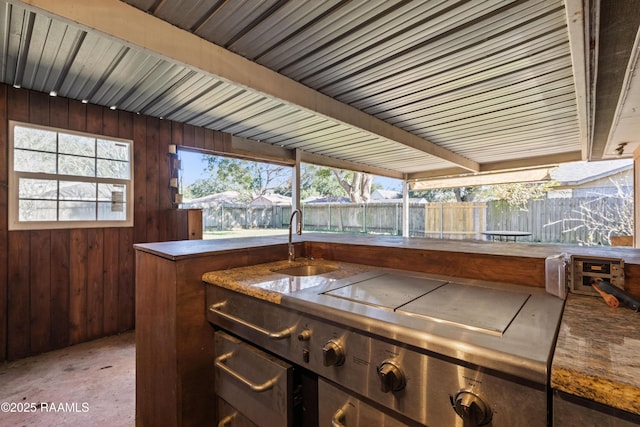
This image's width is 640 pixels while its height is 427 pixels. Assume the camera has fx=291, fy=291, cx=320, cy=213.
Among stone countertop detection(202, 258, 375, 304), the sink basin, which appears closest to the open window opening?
the sink basin

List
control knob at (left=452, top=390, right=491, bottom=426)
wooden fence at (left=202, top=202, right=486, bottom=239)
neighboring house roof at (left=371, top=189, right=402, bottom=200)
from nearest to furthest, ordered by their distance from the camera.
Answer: control knob at (left=452, top=390, right=491, bottom=426) < wooden fence at (left=202, top=202, right=486, bottom=239) < neighboring house roof at (left=371, top=189, right=402, bottom=200)

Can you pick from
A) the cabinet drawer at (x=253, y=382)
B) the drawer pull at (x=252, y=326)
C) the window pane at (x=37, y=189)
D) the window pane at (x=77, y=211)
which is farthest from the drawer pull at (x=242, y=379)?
the window pane at (x=37, y=189)

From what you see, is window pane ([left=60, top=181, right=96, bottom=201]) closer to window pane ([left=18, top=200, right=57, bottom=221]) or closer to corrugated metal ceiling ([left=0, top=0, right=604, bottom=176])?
window pane ([left=18, top=200, right=57, bottom=221])

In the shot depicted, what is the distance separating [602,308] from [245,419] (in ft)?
4.58

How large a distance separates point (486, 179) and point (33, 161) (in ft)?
23.6

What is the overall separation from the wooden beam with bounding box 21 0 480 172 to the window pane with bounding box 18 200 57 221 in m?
2.06

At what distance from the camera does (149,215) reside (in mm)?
3252

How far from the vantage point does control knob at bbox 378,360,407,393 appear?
0.77 meters

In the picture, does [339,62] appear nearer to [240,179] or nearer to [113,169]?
[113,169]

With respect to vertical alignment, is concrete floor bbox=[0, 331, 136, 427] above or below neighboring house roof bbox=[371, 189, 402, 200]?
below

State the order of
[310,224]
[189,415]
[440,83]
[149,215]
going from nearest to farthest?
[189,415] → [440,83] → [149,215] → [310,224]

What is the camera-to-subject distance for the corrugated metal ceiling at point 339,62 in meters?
1.58

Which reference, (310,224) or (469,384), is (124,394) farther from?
(310,224)

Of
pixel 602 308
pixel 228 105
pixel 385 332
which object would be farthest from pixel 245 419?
pixel 228 105
